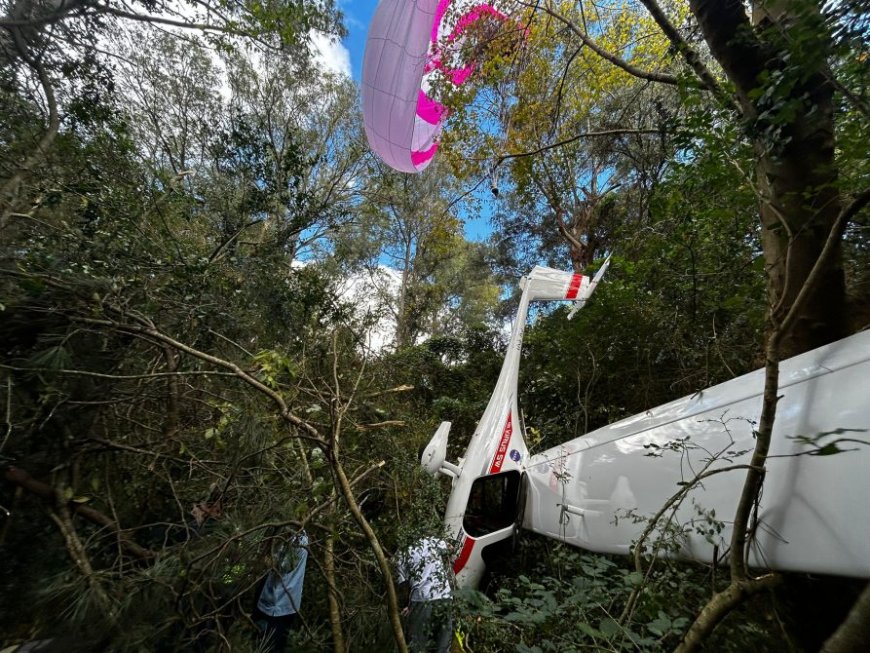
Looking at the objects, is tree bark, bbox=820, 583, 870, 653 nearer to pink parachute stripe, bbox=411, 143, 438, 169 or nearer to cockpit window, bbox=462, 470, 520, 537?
cockpit window, bbox=462, 470, 520, 537

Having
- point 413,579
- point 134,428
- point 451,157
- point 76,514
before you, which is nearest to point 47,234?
point 134,428

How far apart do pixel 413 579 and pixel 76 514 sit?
192cm

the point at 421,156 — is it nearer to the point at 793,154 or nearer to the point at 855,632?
the point at 793,154

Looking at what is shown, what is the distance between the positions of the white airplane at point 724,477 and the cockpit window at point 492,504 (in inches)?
5.7

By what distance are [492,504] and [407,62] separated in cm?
526

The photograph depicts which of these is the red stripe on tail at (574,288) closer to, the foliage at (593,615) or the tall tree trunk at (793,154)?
the tall tree trunk at (793,154)

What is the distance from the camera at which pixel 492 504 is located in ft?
13.0

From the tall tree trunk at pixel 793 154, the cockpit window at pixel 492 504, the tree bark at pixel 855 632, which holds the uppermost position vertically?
the tall tree trunk at pixel 793 154

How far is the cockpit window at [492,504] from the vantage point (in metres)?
3.77

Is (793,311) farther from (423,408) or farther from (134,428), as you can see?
(423,408)

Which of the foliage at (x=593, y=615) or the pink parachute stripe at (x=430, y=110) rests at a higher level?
the pink parachute stripe at (x=430, y=110)

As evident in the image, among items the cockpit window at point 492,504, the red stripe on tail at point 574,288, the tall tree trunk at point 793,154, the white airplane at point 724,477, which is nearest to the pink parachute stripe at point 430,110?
the red stripe on tail at point 574,288

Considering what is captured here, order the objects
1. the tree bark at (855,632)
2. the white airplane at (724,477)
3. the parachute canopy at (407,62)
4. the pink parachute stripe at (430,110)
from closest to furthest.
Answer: the tree bark at (855,632) < the white airplane at (724,477) < the parachute canopy at (407,62) < the pink parachute stripe at (430,110)

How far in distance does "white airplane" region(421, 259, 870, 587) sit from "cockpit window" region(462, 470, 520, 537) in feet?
0.47
